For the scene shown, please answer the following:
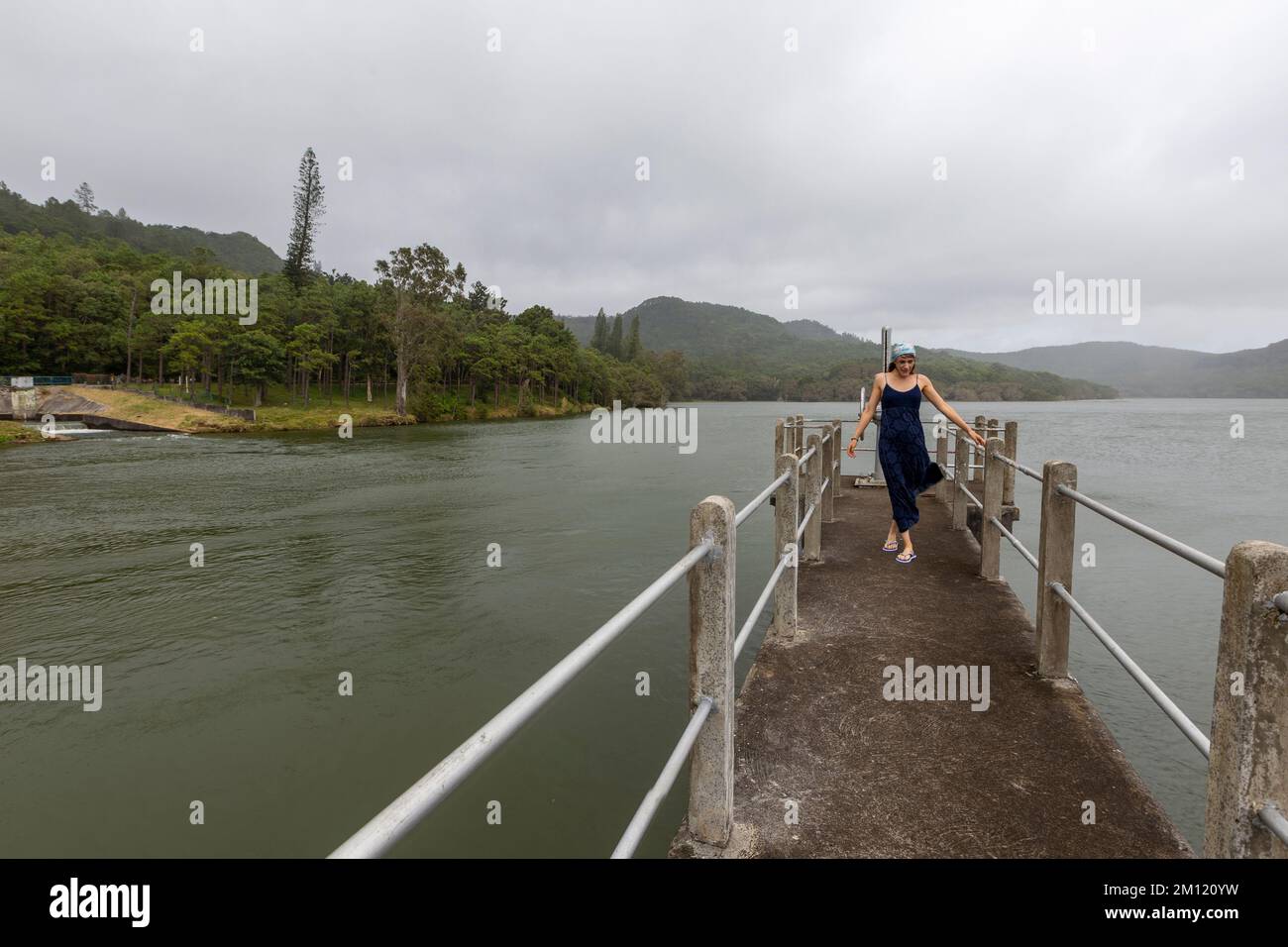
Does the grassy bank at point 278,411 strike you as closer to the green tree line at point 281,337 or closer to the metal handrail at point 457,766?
the green tree line at point 281,337

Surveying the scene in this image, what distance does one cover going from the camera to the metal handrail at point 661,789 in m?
1.79

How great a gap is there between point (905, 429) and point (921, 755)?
3488 mm

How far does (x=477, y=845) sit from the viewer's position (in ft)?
16.2

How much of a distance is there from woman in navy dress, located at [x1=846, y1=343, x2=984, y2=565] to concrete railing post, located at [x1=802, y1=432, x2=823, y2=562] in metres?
0.60

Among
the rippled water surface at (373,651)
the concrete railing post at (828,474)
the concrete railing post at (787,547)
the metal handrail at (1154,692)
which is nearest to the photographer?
the metal handrail at (1154,692)

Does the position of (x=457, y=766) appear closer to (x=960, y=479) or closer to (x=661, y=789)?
(x=661, y=789)

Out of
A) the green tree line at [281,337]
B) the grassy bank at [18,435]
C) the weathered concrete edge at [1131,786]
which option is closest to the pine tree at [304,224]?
the green tree line at [281,337]

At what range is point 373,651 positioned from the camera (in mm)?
8727

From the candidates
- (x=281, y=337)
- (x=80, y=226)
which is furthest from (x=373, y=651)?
(x=80, y=226)

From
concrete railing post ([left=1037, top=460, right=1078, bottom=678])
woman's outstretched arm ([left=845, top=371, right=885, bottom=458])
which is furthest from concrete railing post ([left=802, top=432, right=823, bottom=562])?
concrete railing post ([left=1037, top=460, right=1078, bottom=678])

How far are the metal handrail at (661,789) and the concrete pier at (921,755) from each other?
539 millimetres

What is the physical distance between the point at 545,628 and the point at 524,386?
71.0 m
